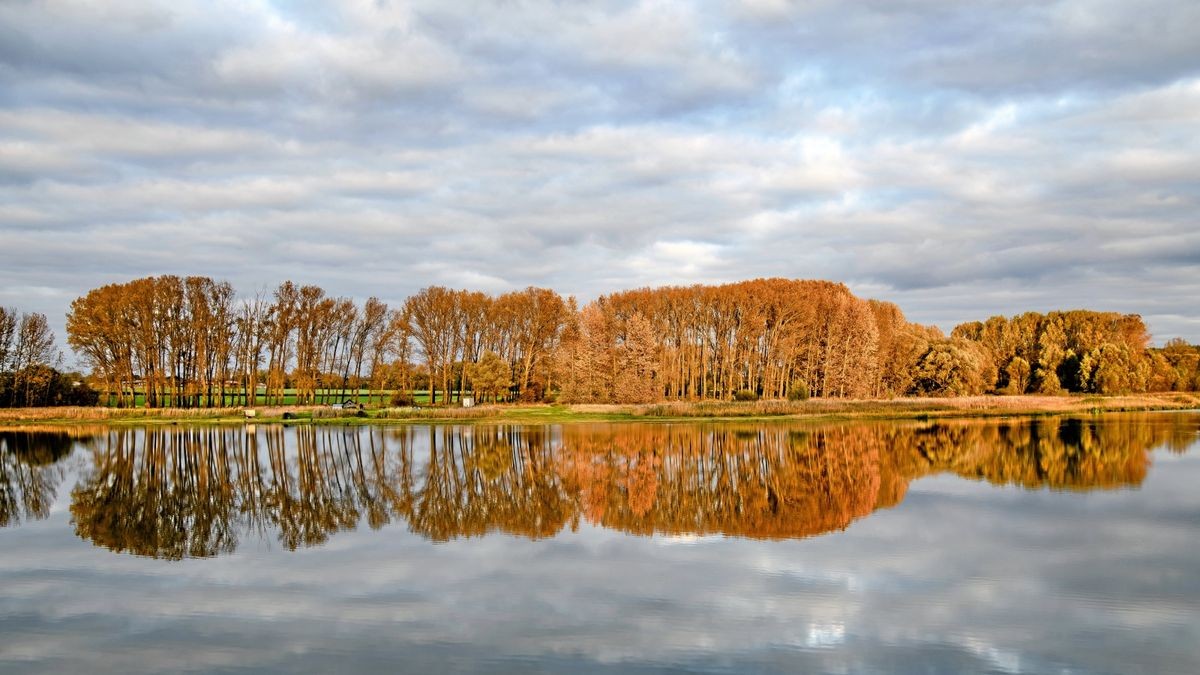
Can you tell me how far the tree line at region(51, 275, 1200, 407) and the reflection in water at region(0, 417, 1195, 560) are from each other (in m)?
25.1

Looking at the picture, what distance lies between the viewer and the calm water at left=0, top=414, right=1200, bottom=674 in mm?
9586

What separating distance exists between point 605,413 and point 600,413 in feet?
1.66

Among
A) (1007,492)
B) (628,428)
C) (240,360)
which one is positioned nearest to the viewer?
(1007,492)

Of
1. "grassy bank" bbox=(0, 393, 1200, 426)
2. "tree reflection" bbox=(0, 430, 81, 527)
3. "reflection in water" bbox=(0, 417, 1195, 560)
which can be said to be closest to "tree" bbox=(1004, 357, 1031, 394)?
"grassy bank" bbox=(0, 393, 1200, 426)

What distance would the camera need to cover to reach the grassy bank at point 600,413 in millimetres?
51906

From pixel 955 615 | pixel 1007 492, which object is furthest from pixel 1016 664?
pixel 1007 492

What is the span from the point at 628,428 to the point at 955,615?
3350cm

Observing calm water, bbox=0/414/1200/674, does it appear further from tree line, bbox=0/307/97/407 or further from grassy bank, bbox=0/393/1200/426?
tree line, bbox=0/307/97/407

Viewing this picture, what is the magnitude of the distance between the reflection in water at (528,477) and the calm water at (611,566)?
0.16 meters

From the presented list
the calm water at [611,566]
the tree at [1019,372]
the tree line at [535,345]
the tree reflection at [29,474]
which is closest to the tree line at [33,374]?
the tree line at [535,345]

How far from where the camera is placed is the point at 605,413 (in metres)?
56.1

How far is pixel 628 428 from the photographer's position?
144ft

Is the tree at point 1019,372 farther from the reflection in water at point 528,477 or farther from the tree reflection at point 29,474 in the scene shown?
the tree reflection at point 29,474

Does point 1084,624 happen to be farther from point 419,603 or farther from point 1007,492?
point 1007,492
